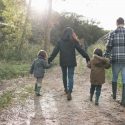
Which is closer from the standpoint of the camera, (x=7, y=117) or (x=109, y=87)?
(x=7, y=117)

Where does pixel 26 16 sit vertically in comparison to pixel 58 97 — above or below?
→ above

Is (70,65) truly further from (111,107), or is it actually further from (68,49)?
(111,107)

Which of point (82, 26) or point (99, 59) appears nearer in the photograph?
point (99, 59)

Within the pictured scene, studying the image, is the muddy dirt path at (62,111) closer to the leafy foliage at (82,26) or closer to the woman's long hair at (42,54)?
the woman's long hair at (42,54)

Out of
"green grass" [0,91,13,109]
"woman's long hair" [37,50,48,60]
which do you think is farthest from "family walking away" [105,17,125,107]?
"green grass" [0,91,13,109]

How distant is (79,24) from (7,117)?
157 ft

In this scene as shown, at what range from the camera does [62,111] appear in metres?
10.2

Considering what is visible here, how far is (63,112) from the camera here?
10141 millimetres

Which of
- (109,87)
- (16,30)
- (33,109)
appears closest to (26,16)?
(16,30)

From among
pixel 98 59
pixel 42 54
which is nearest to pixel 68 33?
pixel 42 54

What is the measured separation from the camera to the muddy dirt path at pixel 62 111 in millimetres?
9219

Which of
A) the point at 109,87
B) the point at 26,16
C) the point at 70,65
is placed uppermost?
the point at 26,16

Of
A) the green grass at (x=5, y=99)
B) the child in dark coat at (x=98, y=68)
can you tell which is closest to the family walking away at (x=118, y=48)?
the child in dark coat at (x=98, y=68)

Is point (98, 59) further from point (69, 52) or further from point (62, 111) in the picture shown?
point (62, 111)
